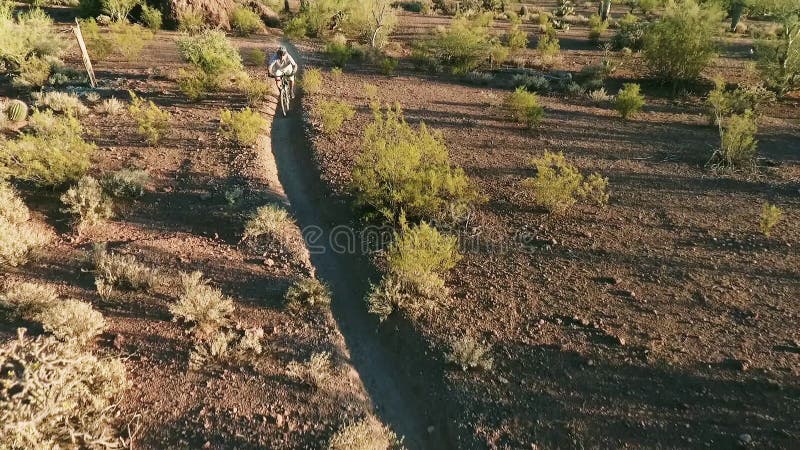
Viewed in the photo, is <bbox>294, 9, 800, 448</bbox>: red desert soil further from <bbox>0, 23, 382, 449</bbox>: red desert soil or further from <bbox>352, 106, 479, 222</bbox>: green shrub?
<bbox>0, 23, 382, 449</bbox>: red desert soil

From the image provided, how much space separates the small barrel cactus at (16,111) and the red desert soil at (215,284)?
179cm

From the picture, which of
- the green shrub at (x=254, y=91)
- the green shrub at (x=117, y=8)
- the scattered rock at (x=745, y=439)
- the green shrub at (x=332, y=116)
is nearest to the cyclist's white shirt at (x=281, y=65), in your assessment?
the green shrub at (x=254, y=91)

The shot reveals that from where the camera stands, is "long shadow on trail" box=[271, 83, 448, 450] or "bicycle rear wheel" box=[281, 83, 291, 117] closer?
"long shadow on trail" box=[271, 83, 448, 450]

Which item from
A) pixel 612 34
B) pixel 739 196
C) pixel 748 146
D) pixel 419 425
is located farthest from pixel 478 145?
pixel 612 34

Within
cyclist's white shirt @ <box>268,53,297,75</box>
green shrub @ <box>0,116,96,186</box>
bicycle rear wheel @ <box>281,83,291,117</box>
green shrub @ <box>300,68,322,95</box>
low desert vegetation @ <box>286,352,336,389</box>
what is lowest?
low desert vegetation @ <box>286,352,336,389</box>

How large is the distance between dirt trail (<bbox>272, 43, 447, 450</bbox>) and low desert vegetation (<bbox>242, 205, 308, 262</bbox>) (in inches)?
13.8

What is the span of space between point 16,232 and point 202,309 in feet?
14.1

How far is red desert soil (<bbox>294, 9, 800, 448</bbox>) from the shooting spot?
5.46 metres

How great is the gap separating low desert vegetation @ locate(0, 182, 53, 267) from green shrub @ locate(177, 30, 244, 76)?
8.25 meters

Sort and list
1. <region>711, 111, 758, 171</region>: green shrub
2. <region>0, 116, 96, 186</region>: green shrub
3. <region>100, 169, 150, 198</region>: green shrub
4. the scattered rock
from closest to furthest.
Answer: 1. the scattered rock
2. <region>0, 116, 96, 186</region>: green shrub
3. <region>100, 169, 150, 198</region>: green shrub
4. <region>711, 111, 758, 171</region>: green shrub

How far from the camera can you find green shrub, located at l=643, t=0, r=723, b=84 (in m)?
16.7

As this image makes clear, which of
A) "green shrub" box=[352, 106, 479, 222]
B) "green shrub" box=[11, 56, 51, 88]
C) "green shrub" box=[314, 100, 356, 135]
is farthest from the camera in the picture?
"green shrub" box=[11, 56, 51, 88]

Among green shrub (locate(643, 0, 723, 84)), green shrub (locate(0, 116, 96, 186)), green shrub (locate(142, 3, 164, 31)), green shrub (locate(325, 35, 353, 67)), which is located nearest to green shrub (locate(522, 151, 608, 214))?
green shrub (locate(0, 116, 96, 186))

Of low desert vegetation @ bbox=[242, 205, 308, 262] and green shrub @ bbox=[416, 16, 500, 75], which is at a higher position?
green shrub @ bbox=[416, 16, 500, 75]
